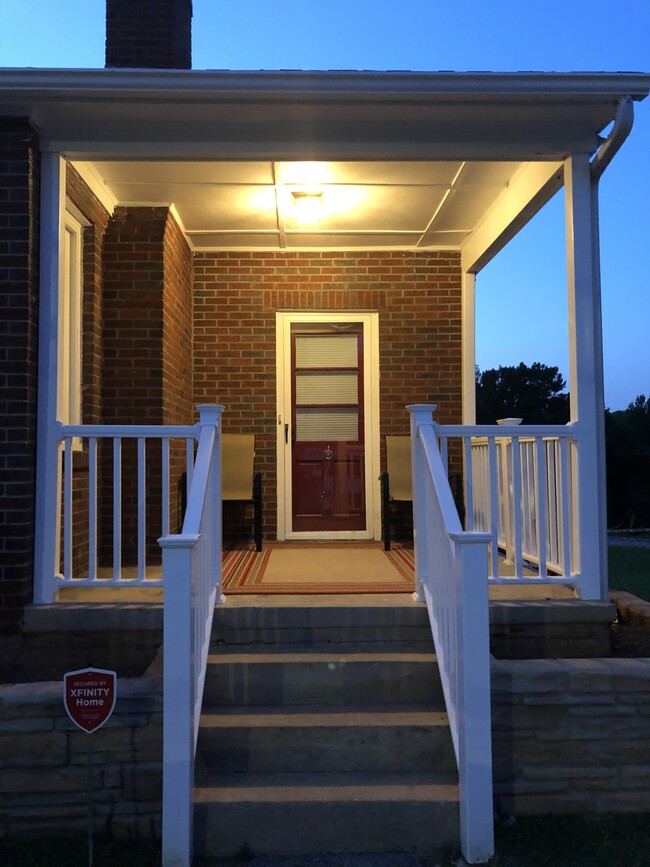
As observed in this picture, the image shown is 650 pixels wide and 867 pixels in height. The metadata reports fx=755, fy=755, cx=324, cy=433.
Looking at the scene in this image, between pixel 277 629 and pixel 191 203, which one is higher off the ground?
pixel 191 203

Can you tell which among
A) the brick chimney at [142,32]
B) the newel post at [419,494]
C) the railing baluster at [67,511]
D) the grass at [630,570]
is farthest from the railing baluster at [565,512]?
the brick chimney at [142,32]

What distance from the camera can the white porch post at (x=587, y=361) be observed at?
406cm

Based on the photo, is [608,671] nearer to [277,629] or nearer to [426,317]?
[277,629]

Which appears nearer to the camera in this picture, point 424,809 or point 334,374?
point 424,809

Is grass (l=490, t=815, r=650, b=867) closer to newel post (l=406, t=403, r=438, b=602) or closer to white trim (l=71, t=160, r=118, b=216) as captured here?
newel post (l=406, t=403, r=438, b=602)

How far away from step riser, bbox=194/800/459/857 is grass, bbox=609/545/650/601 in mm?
4265

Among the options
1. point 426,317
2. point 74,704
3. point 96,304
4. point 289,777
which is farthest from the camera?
point 426,317

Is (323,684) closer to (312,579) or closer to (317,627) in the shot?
(317,627)

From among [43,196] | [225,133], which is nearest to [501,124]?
[225,133]

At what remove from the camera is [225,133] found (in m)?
4.15

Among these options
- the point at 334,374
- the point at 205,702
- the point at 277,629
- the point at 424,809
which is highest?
the point at 334,374

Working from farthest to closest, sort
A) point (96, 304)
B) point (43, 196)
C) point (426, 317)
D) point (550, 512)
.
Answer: point (426, 317), point (96, 304), point (550, 512), point (43, 196)

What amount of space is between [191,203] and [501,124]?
2232mm

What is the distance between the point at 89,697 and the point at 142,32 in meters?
5.03
